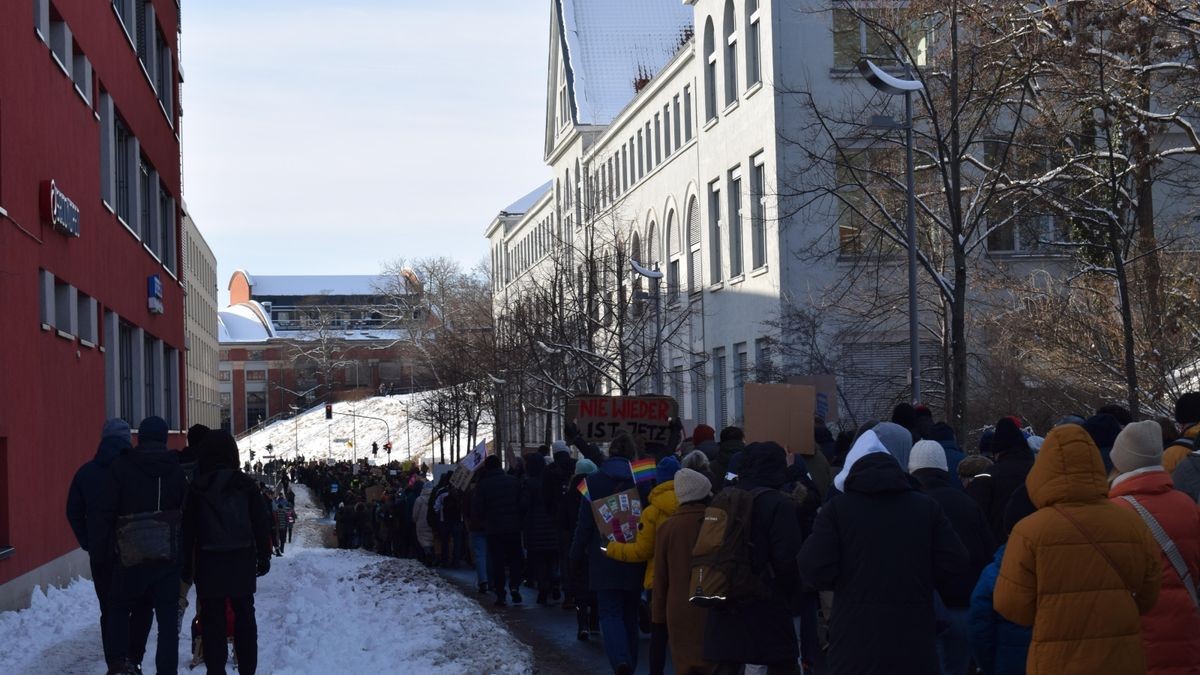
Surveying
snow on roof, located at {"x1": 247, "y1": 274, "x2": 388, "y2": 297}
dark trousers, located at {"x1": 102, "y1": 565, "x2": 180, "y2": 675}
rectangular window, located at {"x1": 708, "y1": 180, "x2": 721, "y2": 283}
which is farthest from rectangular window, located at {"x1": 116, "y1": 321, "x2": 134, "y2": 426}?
snow on roof, located at {"x1": 247, "y1": 274, "x2": 388, "y2": 297}

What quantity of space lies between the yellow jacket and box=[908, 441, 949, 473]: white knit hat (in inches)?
82.3

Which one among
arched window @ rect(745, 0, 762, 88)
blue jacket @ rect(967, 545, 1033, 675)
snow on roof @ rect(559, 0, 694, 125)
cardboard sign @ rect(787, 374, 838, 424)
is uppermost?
snow on roof @ rect(559, 0, 694, 125)

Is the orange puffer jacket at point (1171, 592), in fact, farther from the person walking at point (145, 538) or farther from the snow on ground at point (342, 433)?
the snow on ground at point (342, 433)

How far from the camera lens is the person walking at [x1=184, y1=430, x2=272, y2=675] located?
35.9 feet

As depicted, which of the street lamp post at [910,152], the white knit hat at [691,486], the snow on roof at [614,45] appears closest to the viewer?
the white knit hat at [691,486]

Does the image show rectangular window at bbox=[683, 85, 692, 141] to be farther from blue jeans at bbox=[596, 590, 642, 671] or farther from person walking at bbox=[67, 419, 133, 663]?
person walking at bbox=[67, 419, 133, 663]

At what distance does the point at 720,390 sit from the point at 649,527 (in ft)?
113

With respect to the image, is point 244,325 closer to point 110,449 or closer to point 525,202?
point 525,202

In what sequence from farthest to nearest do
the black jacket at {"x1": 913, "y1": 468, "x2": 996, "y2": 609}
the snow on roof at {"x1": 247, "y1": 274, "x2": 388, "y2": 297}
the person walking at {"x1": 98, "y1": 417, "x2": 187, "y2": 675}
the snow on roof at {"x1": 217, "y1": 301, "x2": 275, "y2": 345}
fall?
the snow on roof at {"x1": 247, "y1": 274, "x2": 388, "y2": 297}, the snow on roof at {"x1": 217, "y1": 301, "x2": 275, "y2": 345}, the person walking at {"x1": 98, "y1": 417, "x2": 187, "y2": 675}, the black jacket at {"x1": 913, "y1": 468, "x2": 996, "y2": 609}

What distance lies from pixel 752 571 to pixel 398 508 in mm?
27146

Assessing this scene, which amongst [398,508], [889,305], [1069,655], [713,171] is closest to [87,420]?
[398,508]

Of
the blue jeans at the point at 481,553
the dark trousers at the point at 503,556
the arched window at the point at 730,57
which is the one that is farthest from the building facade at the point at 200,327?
the dark trousers at the point at 503,556

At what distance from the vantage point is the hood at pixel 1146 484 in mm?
7141

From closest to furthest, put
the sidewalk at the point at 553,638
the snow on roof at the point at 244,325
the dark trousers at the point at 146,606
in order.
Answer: the dark trousers at the point at 146,606 < the sidewalk at the point at 553,638 < the snow on roof at the point at 244,325
